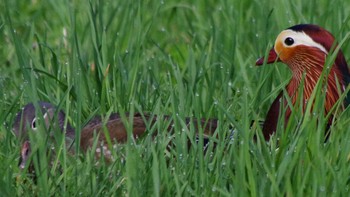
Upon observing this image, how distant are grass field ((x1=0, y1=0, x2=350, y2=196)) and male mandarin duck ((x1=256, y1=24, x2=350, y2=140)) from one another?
9 cm

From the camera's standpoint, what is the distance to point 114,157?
3.98 m

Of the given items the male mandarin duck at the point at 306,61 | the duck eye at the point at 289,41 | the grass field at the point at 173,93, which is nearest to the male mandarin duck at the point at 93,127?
the grass field at the point at 173,93

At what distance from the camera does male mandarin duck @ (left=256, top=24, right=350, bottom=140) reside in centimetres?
445

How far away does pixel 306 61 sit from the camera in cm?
459

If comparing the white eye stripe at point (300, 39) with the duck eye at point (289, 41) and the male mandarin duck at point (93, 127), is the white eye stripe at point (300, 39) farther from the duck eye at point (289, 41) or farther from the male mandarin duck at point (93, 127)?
the male mandarin duck at point (93, 127)

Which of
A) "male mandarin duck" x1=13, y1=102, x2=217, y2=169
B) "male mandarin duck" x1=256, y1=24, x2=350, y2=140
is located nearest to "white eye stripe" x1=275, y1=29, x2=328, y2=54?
"male mandarin duck" x1=256, y1=24, x2=350, y2=140

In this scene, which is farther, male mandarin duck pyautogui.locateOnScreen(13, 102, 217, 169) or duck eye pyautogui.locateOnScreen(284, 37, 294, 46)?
duck eye pyautogui.locateOnScreen(284, 37, 294, 46)

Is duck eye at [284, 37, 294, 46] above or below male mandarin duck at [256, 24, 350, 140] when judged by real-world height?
above

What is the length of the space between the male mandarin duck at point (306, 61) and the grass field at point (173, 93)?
90 millimetres

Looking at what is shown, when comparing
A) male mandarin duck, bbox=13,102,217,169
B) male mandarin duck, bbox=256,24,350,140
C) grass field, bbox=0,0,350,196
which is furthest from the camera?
male mandarin duck, bbox=256,24,350,140

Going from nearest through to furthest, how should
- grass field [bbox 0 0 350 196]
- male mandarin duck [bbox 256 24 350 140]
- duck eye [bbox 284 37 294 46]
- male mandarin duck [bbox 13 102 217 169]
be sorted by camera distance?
grass field [bbox 0 0 350 196] → male mandarin duck [bbox 13 102 217 169] → male mandarin duck [bbox 256 24 350 140] → duck eye [bbox 284 37 294 46]

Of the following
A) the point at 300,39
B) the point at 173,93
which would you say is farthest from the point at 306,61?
the point at 173,93

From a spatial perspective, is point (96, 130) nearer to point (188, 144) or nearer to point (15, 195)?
point (188, 144)

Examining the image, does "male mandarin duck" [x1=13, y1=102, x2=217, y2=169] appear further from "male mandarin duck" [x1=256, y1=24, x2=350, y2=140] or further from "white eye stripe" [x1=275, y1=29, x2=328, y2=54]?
"white eye stripe" [x1=275, y1=29, x2=328, y2=54]
